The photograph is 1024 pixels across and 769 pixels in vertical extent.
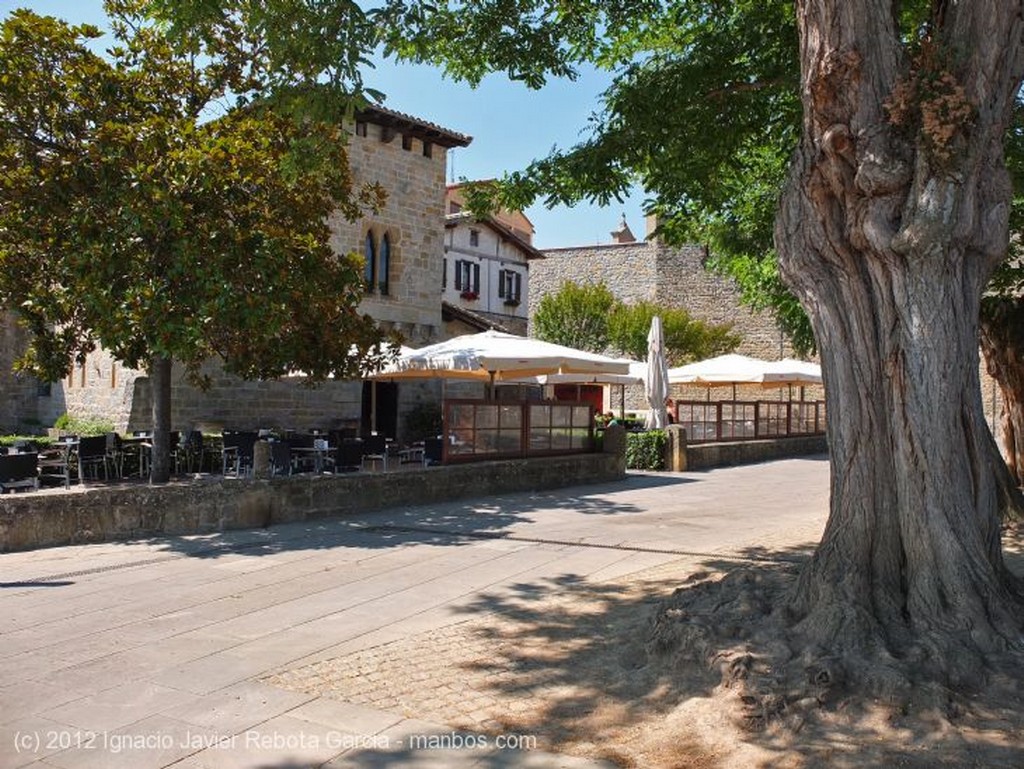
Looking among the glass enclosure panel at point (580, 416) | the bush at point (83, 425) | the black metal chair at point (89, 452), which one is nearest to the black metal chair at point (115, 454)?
the black metal chair at point (89, 452)

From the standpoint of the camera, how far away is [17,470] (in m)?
9.98

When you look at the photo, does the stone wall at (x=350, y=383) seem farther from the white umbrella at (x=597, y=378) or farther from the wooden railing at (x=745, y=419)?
the wooden railing at (x=745, y=419)

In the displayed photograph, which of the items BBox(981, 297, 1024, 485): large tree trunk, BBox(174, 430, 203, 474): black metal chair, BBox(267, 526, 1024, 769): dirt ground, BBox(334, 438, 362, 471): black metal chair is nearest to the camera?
BBox(267, 526, 1024, 769): dirt ground

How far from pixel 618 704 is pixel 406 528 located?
20.8ft

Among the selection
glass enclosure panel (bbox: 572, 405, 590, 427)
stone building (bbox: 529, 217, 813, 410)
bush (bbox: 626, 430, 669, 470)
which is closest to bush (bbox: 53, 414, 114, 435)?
glass enclosure panel (bbox: 572, 405, 590, 427)

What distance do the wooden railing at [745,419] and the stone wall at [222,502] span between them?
7.56m

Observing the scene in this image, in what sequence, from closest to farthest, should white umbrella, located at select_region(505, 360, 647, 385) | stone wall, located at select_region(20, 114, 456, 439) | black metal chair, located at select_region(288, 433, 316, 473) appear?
black metal chair, located at select_region(288, 433, 316, 473) → stone wall, located at select_region(20, 114, 456, 439) → white umbrella, located at select_region(505, 360, 647, 385)

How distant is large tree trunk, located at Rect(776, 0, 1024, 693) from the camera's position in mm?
4645

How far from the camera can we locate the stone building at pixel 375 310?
1948 centimetres

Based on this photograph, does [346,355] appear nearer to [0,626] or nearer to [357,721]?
[0,626]

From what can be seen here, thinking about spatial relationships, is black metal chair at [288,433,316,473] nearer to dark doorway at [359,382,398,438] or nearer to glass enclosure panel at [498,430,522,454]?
glass enclosure panel at [498,430,522,454]

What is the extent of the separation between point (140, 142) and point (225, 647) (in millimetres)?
7158

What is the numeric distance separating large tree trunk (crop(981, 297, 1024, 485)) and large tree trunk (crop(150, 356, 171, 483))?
38.1ft

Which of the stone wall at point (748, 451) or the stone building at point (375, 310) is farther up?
the stone building at point (375, 310)
